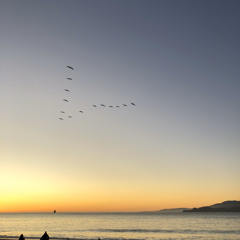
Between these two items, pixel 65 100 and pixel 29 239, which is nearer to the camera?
pixel 65 100

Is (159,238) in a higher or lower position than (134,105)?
lower

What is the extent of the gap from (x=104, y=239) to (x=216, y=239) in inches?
1019

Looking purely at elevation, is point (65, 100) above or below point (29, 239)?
above

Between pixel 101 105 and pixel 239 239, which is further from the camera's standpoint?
pixel 239 239

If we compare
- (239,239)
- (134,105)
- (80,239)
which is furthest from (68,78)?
(239,239)

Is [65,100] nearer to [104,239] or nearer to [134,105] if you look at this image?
[134,105]

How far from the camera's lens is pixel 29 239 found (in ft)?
221

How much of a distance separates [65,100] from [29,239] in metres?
40.5

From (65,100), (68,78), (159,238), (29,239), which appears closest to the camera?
(68,78)

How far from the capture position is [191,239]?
70.0 metres

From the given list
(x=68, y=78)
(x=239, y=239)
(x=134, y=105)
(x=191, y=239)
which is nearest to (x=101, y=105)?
(x=134, y=105)

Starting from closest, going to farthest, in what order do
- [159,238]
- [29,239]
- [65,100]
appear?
1. [65,100]
2. [29,239]
3. [159,238]

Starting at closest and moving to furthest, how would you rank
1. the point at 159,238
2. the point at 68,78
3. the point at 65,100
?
the point at 68,78 < the point at 65,100 < the point at 159,238

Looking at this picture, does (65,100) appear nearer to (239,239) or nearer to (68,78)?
(68,78)
